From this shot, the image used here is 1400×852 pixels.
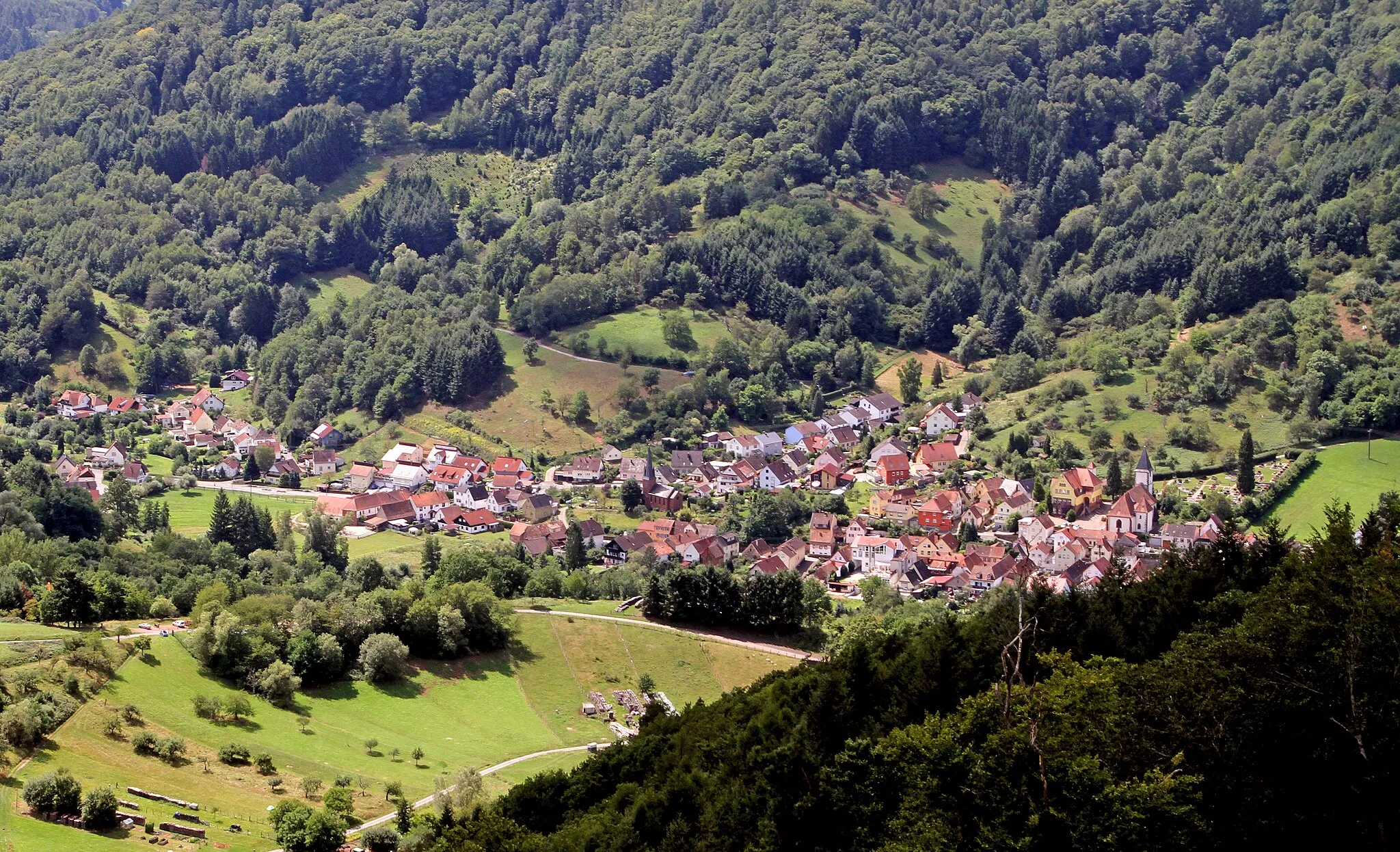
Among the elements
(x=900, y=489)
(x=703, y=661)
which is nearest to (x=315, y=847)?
(x=703, y=661)

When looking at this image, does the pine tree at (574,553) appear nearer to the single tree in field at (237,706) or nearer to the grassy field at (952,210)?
the single tree in field at (237,706)

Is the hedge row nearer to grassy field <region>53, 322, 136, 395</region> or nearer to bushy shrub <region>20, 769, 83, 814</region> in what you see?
bushy shrub <region>20, 769, 83, 814</region>

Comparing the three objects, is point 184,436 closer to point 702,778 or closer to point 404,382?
point 404,382

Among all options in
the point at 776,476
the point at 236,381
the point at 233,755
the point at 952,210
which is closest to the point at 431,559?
Answer: the point at 776,476

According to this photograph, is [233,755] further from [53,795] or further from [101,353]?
[101,353]

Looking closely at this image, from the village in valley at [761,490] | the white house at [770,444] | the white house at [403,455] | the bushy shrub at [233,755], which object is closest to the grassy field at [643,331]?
the village in valley at [761,490]

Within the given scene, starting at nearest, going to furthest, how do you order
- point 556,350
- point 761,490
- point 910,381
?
point 761,490 → point 910,381 → point 556,350

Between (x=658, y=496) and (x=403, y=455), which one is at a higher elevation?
(x=403, y=455)

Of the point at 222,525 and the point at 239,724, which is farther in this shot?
the point at 222,525
